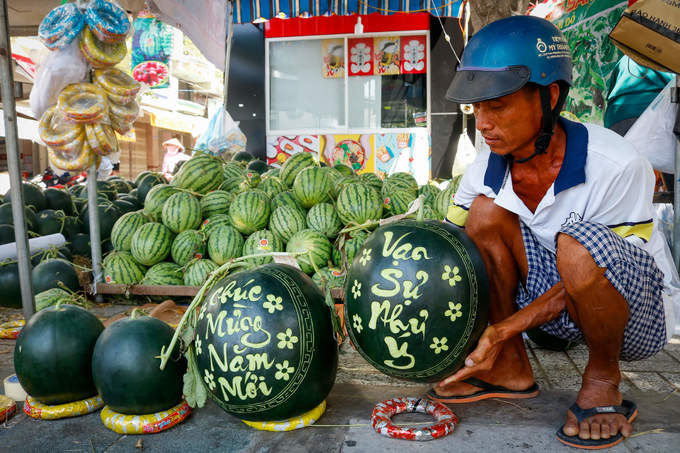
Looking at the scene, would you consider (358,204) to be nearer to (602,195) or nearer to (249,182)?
(249,182)

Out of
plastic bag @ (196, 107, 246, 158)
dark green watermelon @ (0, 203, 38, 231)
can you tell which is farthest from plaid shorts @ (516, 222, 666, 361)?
plastic bag @ (196, 107, 246, 158)

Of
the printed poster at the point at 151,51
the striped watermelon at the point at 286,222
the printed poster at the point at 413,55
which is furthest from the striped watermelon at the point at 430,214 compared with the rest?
the printed poster at the point at 151,51

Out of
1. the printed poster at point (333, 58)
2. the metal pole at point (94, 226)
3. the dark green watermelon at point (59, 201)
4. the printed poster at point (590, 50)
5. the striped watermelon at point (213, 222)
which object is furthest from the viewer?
the printed poster at point (333, 58)

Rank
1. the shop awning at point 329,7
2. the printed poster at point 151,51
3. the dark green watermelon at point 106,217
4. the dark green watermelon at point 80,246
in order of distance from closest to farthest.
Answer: the dark green watermelon at point 106,217, the dark green watermelon at point 80,246, the shop awning at point 329,7, the printed poster at point 151,51

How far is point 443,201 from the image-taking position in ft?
13.0

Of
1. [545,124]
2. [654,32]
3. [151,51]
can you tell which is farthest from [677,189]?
[151,51]

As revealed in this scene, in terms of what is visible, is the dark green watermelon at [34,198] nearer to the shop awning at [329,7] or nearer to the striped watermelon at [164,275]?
the striped watermelon at [164,275]

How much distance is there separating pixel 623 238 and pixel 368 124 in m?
7.38

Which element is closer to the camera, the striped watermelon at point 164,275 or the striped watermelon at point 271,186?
the striped watermelon at point 164,275

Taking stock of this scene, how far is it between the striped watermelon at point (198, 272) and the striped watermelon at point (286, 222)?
54cm

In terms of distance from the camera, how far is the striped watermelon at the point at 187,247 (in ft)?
13.1

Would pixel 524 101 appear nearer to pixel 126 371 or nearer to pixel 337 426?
pixel 337 426

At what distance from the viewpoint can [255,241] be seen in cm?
389

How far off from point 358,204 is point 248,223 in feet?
2.82
